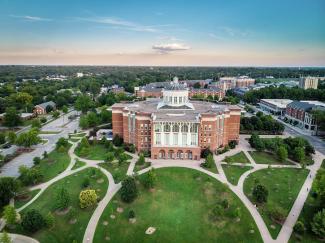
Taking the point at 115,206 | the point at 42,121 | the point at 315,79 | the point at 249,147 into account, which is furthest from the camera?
the point at 315,79

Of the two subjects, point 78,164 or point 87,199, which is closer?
point 87,199

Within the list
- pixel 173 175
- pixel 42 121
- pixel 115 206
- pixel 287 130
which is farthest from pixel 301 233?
pixel 42 121

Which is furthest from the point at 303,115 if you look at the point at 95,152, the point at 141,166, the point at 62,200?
the point at 62,200

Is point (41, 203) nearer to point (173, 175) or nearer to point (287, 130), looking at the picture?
point (173, 175)

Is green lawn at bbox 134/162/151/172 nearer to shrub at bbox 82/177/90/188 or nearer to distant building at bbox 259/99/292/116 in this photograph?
shrub at bbox 82/177/90/188

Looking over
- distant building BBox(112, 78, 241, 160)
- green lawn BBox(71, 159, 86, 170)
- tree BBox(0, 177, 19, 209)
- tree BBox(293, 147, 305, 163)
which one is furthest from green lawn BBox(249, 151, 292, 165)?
tree BBox(0, 177, 19, 209)

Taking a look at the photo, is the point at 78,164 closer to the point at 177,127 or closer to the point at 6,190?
the point at 6,190
